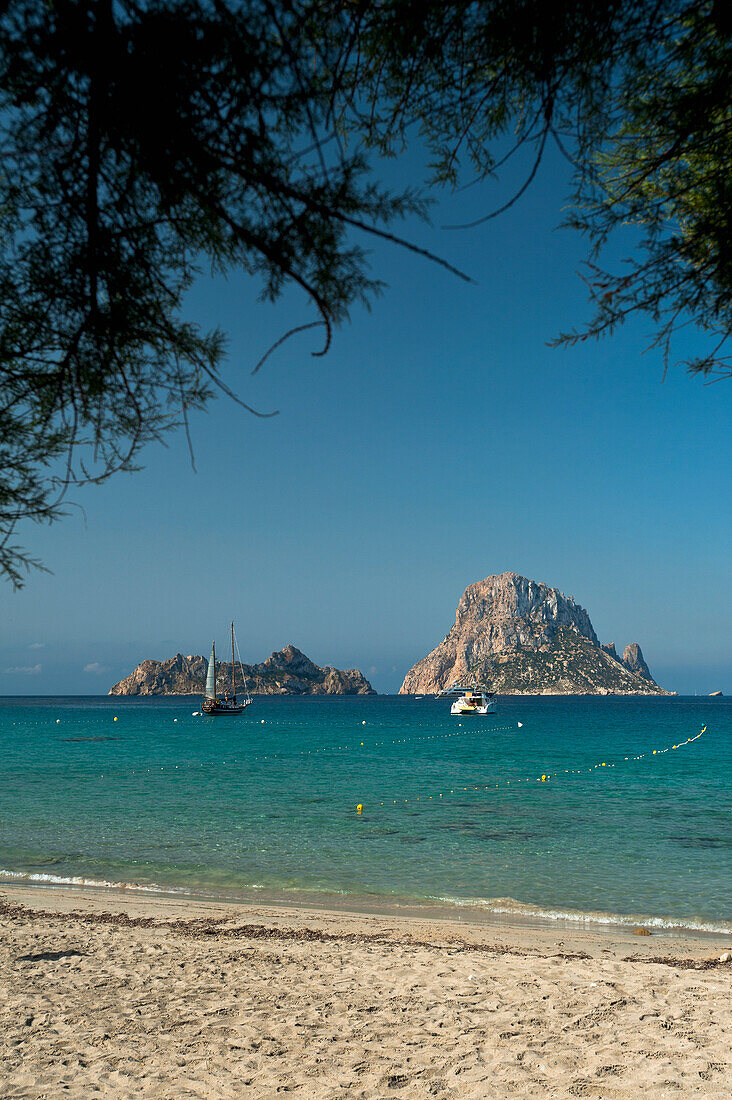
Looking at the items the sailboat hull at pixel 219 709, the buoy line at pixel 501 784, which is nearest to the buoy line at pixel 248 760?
the buoy line at pixel 501 784

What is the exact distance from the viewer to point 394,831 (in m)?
16.9

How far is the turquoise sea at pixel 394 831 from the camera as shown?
11648 millimetres

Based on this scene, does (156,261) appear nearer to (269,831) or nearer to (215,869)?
(215,869)

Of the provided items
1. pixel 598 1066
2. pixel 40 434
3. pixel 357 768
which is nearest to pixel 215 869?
pixel 598 1066

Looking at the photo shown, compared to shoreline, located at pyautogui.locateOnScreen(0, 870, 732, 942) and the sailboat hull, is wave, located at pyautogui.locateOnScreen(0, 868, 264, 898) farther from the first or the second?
the sailboat hull

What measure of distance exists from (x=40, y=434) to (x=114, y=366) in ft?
1.15

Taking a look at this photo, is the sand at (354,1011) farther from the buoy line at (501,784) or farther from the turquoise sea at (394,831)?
the buoy line at (501,784)

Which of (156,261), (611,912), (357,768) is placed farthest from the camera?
(357,768)

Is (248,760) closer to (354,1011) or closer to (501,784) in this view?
(501,784)

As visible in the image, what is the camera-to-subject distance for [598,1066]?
5.27 m

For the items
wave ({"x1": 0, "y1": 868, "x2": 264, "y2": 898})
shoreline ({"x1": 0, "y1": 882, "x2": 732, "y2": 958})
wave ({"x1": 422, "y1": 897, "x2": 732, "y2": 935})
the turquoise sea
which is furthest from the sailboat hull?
wave ({"x1": 422, "y1": 897, "x2": 732, "y2": 935})

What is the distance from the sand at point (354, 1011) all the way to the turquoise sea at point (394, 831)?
2252 mm

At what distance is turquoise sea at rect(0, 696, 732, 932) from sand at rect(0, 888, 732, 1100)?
225cm

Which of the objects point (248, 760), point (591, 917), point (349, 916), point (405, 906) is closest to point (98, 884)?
point (349, 916)
